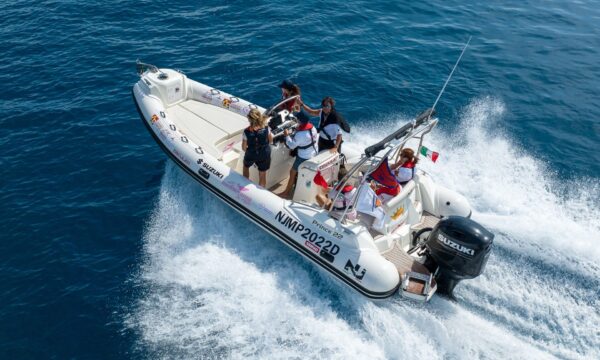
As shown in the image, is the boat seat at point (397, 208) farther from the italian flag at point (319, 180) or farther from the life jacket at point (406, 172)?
the italian flag at point (319, 180)

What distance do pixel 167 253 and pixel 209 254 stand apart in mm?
827

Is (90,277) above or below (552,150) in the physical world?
below

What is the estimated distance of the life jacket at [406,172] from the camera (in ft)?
27.0

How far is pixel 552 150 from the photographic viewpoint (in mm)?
11938

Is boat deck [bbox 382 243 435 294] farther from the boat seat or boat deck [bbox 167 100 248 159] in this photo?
boat deck [bbox 167 100 248 159]

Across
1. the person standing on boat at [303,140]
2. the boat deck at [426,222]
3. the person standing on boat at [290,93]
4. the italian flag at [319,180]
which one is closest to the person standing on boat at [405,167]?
the boat deck at [426,222]

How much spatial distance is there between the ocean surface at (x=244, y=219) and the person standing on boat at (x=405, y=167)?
2085 mm

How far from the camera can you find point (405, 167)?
8242 millimetres

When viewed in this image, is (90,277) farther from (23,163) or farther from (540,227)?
(540,227)

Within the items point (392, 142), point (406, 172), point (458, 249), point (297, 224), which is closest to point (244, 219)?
point (297, 224)

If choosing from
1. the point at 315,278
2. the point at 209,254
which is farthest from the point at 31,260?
the point at 315,278

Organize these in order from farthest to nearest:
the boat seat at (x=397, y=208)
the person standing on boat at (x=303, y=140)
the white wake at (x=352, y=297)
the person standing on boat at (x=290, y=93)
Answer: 1. the person standing on boat at (x=290, y=93)
2. the person standing on boat at (x=303, y=140)
3. the boat seat at (x=397, y=208)
4. the white wake at (x=352, y=297)

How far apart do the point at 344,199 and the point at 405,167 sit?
121 cm

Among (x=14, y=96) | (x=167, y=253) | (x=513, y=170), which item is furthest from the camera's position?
(x=14, y=96)
